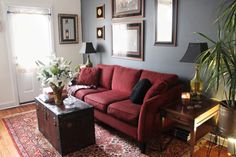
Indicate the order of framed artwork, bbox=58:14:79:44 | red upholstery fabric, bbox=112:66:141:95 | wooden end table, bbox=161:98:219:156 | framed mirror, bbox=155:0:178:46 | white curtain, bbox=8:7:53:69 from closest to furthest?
1. wooden end table, bbox=161:98:219:156
2. framed mirror, bbox=155:0:178:46
3. red upholstery fabric, bbox=112:66:141:95
4. white curtain, bbox=8:7:53:69
5. framed artwork, bbox=58:14:79:44

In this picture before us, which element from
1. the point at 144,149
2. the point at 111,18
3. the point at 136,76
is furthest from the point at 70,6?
the point at 144,149

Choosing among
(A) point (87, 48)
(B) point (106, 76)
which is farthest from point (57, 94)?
(A) point (87, 48)

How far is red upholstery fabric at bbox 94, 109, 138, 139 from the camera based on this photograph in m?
2.62

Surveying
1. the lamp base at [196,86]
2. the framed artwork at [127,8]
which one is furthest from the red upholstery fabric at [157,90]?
the framed artwork at [127,8]

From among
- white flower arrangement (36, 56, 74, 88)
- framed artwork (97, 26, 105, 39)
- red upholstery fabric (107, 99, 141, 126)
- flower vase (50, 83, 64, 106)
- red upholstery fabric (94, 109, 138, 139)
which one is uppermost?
framed artwork (97, 26, 105, 39)

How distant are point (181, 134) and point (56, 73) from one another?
1914 millimetres

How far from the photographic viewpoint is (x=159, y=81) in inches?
113

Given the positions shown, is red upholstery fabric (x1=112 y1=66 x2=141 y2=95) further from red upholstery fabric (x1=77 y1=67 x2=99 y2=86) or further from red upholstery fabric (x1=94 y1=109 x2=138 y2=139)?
red upholstery fabric (x1=94 y1=109 x2=138 y2=139)

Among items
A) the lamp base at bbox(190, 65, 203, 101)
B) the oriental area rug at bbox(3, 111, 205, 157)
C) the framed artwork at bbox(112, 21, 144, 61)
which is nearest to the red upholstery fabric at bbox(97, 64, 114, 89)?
A: the framed artwork at bbox(112, 21, 144, 61)

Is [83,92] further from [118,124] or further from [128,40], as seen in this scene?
[128,40]

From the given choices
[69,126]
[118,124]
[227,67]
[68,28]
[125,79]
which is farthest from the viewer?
[68,28]

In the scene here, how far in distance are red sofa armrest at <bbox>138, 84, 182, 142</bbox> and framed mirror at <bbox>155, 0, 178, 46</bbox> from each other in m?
0.99

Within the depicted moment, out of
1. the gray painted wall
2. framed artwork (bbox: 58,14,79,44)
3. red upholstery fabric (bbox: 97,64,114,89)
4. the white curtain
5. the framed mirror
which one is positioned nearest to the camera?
the gray painted wall

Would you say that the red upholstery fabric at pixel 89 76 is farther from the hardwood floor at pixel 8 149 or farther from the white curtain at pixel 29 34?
the hardwood floor at pixel 8 149
